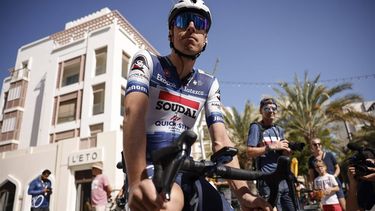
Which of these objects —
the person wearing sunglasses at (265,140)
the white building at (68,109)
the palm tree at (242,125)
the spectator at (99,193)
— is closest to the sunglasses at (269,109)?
Answer: the person wearing sunglasses at (265,140)

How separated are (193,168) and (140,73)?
659mm

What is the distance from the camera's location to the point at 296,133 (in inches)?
751

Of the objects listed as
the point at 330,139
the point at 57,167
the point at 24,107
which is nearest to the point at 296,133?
the point at 330,139

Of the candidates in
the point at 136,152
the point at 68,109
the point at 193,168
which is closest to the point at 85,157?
the point at 68,109

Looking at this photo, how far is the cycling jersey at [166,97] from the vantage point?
Result: 5.29 feet

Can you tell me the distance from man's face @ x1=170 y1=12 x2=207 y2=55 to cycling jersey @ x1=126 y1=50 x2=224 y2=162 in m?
0.17

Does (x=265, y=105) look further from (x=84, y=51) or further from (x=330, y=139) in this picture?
(x=84, y=51)

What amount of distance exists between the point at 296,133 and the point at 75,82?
66.9ft

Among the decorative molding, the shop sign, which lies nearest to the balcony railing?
the decorative molding

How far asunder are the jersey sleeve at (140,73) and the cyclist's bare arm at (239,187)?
25.2 inches

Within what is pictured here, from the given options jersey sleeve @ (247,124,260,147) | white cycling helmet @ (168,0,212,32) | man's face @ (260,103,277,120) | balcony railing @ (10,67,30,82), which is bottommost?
jersey sleeve @ (247,124,260,147)

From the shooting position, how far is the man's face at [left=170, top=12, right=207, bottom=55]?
1702 millimetres

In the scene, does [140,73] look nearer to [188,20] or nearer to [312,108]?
[188,20]

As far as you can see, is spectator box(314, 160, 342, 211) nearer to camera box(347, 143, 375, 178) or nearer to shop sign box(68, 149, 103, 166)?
camera box(347, 143, 375, 178)
